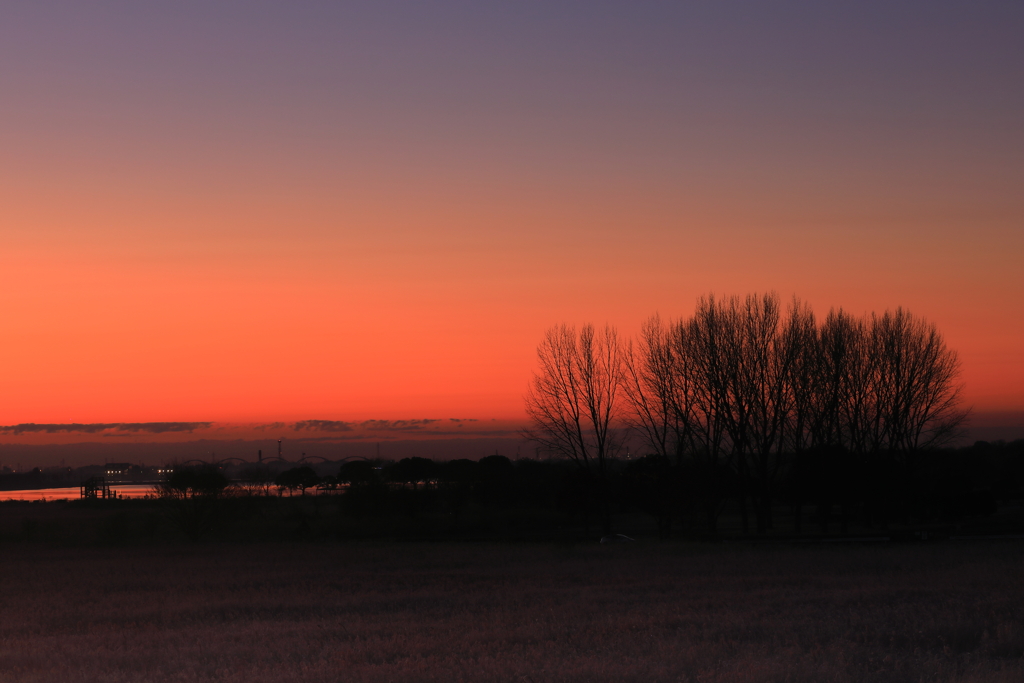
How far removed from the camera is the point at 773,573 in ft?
94.2

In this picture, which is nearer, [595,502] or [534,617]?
[534,617]

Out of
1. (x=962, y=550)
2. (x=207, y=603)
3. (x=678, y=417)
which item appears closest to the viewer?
(x=207, y=603)

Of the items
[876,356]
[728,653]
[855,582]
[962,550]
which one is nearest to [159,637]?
[728,653]

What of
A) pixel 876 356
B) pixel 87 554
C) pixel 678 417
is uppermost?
pixel 876 356

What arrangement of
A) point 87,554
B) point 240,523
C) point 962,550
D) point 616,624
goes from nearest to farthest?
point 616,624 → point 962,550 → point 87,554 → point 240,523

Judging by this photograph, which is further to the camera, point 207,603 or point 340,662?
point 207,603

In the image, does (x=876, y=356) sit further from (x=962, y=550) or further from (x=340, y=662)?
(x=340, y=662)

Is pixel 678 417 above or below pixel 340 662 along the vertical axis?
above

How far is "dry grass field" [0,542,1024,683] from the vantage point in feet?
45.1

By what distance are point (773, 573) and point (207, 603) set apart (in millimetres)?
16671

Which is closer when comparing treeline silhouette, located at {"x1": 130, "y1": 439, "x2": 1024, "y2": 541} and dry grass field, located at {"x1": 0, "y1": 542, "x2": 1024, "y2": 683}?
dry grass field, located at {"x1": 0, "y1": 542, "x2": 1024, "y2": 683}

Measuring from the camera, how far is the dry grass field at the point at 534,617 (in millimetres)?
13758

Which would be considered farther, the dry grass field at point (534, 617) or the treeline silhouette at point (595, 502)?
the treeline silhouette at point (595, 502)

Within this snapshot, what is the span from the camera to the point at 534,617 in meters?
20.0
